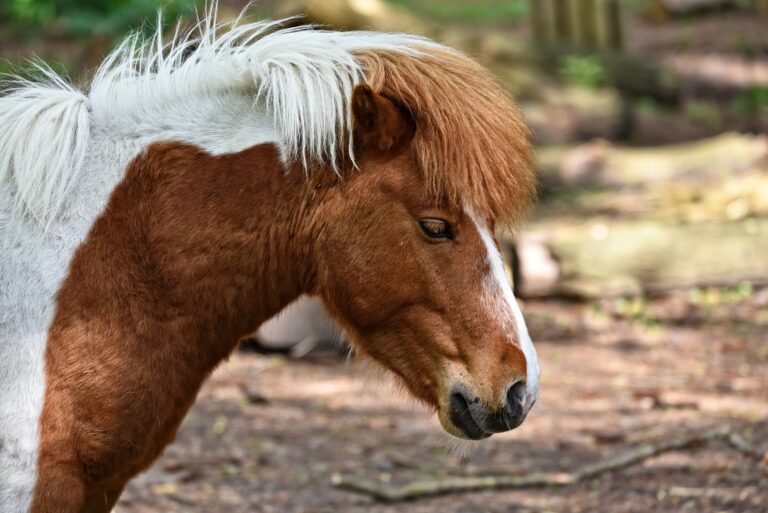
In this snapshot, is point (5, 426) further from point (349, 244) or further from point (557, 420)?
point (557, 420)

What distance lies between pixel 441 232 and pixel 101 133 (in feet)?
3.51

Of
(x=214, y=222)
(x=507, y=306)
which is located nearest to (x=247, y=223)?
(x=214, y=222)

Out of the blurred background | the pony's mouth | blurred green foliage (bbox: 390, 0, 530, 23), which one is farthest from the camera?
blurred green foliage (bbox: 390, 0, 530, 23)

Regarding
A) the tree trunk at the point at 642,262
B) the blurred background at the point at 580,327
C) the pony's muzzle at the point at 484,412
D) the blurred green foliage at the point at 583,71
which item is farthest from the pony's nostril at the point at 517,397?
the blurred green foliage at the point at 583,71

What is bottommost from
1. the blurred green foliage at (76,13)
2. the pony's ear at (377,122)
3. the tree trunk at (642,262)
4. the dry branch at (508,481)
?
the tree trunk at (642,262)

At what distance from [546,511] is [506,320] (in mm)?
1953

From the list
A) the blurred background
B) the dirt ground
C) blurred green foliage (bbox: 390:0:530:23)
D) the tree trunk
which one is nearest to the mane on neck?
the blurred background

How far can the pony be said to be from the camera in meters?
2.90

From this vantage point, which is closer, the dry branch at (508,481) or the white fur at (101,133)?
the white fur at (101,133)

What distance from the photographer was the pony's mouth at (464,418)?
3045 millimetres

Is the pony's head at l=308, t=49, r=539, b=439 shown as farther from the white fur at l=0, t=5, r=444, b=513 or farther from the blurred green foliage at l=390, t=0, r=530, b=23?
the blurred green foliage at l=390, t=0, r=530, b=23

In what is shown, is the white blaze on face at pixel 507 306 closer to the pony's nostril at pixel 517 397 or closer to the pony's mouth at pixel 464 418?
the pony's nostril at pixel 517 397

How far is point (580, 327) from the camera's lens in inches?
300

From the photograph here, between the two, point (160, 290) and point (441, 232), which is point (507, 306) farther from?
point (160, 290)
